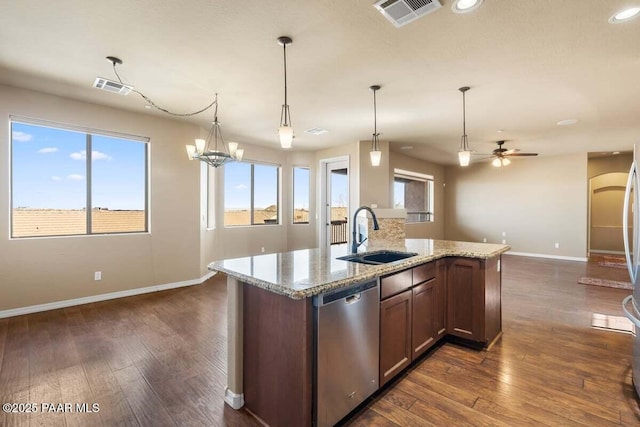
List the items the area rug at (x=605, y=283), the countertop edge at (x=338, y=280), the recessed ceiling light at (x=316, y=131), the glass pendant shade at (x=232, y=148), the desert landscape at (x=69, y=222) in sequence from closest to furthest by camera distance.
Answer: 1. the countertop edge at (x=338, y=280)
2. the desert landscape at (x=69, y=222)
3. the glass pendant shade at (x=232, y=148)
4. the area rug at (x=605, y=283)
5. the recessed ceiling light at (x=316, y=131)

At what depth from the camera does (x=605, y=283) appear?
4.98 meters

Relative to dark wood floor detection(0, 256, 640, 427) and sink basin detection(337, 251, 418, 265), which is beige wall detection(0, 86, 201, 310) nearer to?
dark wood floor detection(0, 256, 640, 427)

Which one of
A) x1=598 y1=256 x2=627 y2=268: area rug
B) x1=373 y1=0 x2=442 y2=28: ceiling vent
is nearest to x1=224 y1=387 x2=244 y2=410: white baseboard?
x1=373 y1=0 x2=442 y2=28: ceiling vent

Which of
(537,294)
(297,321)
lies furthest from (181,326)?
(537,294)

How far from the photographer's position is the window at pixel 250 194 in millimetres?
6191

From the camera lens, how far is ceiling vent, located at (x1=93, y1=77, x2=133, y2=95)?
323 cm

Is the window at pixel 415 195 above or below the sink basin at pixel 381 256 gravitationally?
above

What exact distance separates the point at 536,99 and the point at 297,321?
416 cm

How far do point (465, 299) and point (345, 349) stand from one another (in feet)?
4.98

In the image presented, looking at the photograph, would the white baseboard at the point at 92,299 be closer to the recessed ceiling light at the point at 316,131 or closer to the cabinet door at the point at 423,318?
the recessed ceiling light at the point at 316,131

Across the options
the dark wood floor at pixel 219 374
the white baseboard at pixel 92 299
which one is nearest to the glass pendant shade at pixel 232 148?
the dark wood floor at pixel 219 374

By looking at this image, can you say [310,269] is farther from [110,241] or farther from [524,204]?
[524,204]

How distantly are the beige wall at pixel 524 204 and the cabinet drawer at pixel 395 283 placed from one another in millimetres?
7534

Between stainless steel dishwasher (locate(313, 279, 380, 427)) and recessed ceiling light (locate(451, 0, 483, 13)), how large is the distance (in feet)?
6.44
